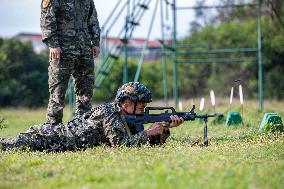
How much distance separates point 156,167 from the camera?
19.3ft

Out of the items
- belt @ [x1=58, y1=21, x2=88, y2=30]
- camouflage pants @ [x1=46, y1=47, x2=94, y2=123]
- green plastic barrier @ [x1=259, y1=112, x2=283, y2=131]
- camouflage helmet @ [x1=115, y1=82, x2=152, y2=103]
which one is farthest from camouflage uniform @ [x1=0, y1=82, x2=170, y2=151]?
green plastic barrier @ [x1=259, y1=112, x2=283, y2=131]

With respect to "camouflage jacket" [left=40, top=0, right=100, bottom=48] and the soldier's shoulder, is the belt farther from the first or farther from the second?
the soldier's shoulder

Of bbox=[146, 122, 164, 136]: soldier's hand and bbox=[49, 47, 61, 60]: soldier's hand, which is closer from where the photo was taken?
bbox=[146, 122, 164, 136]: soldier's hand

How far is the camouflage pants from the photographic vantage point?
952 centimetres

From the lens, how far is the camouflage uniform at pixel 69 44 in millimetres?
9562

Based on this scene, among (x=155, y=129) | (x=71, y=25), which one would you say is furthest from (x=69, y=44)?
(x=155, y=129)

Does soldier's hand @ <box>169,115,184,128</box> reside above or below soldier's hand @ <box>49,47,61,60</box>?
below

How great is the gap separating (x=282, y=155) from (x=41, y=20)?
13.9 feet

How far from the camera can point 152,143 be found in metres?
8.27

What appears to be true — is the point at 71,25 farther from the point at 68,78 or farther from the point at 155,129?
the point at 155,129

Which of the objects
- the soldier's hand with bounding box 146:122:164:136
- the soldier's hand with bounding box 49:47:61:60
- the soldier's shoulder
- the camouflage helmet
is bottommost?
the soldier's hand with bounding box 146:122:164:136

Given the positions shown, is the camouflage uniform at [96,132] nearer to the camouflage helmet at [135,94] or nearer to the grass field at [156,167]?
the camouflage helmet at [135,94]

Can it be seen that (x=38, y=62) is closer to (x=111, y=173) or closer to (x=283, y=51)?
(x=283, y=51)

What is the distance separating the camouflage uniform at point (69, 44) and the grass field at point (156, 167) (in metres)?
1.74
